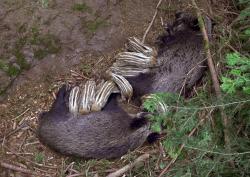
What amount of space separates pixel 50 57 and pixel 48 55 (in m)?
0.03

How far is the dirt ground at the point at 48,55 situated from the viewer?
5180mm

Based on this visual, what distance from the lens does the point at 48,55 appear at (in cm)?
550

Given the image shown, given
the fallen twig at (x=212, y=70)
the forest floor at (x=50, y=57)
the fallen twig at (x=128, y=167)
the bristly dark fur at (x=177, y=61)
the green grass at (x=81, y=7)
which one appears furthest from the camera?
the green grass at (x=81, y=7)

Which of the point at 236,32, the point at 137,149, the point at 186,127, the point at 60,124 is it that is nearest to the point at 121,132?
the point at 137,149

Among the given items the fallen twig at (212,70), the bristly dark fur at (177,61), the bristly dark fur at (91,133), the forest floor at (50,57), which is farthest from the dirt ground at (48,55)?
the fallen twig at (212,70)

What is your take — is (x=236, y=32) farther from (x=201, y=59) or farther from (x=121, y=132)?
(x=121, y=132)

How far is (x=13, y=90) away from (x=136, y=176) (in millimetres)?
1713

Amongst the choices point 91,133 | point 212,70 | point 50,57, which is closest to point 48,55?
point 50,57

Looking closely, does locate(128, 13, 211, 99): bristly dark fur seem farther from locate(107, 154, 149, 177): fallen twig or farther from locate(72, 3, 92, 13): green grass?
locate(72, 3, 92, 13): green grass

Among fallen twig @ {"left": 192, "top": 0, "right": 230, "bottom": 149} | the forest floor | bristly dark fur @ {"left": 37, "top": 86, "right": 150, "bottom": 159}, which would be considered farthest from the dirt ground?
fallen twig @ {"left": 192, "top": 0, "right": 230, "bottom": 149}

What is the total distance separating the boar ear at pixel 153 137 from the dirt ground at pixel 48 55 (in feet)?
0.30

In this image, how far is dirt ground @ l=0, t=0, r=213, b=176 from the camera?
17.0 ft

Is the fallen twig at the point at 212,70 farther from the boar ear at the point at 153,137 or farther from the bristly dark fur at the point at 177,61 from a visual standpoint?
the boar ear at the point at 153,137

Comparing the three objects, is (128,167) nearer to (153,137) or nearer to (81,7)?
(153,137)
